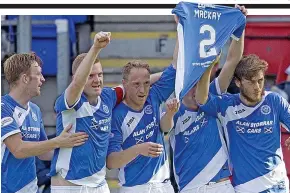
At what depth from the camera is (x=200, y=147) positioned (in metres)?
6.79

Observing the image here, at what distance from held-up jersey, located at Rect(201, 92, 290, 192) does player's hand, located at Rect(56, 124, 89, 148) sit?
3.28 feet

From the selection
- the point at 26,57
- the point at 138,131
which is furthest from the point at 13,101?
the point at 138,131

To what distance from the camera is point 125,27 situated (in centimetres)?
968

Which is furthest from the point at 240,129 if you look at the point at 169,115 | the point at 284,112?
the point at 169,115

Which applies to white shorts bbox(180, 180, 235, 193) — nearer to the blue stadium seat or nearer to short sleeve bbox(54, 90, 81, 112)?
short sleeve bbox(54, 90, 81, 112)

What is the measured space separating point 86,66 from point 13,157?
0.98m

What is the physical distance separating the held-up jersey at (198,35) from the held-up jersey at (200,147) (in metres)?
0.42

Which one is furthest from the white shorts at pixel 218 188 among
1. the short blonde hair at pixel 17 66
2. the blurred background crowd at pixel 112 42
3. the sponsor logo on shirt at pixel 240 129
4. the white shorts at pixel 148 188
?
the blurred background crowd at pixel 112 42

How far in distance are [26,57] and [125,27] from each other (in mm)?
3209

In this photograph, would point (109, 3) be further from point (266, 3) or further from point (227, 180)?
point (227, 180)

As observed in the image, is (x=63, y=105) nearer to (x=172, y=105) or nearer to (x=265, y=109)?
(x=172, y=105)

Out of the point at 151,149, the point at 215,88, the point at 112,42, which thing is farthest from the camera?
the point at 112,42

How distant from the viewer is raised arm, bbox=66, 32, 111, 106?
604 centimetres

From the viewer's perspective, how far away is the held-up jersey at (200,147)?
267 inches
